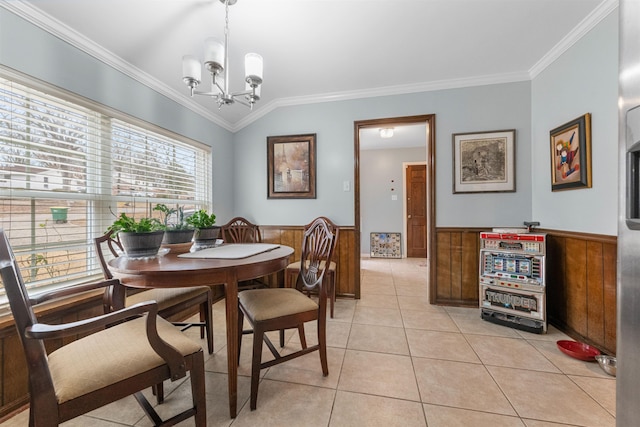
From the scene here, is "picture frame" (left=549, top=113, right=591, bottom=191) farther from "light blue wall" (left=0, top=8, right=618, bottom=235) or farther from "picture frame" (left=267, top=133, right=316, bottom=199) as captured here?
"picture frame" (left=267, top=133, right=316, bottom=199)

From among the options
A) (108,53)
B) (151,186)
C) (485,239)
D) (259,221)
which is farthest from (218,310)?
(485,239)

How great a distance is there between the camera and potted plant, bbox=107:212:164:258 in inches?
54.7

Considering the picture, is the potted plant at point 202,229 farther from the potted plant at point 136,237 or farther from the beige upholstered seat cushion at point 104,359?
the beige upholstered seat cushion at point 104,359

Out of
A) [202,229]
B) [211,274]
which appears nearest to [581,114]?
[211,274]

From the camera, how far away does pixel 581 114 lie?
1982 millimetres

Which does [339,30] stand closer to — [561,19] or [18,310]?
[561,19]

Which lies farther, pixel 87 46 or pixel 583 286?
pixel 583 286

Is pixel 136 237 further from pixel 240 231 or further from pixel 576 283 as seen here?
pixel 576 283

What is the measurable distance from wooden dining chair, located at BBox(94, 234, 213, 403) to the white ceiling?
4.67 ft

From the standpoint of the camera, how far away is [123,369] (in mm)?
922

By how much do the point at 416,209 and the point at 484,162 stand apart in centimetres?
293

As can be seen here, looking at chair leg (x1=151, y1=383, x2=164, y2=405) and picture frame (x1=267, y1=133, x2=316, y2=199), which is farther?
picture frame (x1=267, y1=133, x2=316, y2=199)

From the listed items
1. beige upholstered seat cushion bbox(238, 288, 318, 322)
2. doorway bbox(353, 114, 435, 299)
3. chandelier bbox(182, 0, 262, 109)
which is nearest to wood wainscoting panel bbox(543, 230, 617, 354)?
doorway bbox(353, 114, 435, 299)

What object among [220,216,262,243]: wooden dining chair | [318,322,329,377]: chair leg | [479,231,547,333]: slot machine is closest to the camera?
[318,322,329,377]: chair leg
